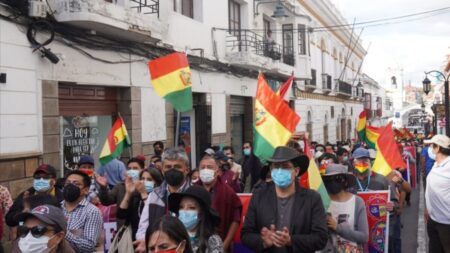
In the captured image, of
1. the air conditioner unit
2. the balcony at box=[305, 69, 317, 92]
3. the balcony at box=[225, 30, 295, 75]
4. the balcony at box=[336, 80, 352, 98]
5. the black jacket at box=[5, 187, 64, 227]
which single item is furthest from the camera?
the balcony at box=[336, 80, 352, 98]

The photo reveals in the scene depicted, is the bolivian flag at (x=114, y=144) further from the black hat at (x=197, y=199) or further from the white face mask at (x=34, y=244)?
the white face mask at (x=34, y=244)

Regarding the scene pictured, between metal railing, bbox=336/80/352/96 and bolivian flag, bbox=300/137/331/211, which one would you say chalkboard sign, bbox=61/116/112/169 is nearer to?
bolivian flag, bbox=300/137/331/211

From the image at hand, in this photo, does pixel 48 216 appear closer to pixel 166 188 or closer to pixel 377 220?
pixel 166 188

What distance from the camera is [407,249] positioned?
768 cm

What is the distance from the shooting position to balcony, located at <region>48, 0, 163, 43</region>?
8.00 metres

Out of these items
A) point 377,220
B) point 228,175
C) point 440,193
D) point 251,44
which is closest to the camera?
point 377,220

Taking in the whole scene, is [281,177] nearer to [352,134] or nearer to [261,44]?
[261,44]

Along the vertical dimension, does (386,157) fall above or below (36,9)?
below

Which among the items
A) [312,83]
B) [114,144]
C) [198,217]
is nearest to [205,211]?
[198,217]

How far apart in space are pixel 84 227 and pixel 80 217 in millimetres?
95

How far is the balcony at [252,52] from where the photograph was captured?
14.7 meters

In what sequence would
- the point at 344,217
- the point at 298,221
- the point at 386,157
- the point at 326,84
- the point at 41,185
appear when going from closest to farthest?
the point at 298,221
the point at 344,217
the point at 41,185
the point at 386,157
the point at 326,84

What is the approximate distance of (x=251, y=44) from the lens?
16.0 meters

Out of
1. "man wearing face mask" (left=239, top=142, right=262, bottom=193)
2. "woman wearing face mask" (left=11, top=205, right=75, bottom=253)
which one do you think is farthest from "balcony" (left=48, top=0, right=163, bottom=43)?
"woman wearing face mask" (left=11, top=205, right=75, bottom=253)
